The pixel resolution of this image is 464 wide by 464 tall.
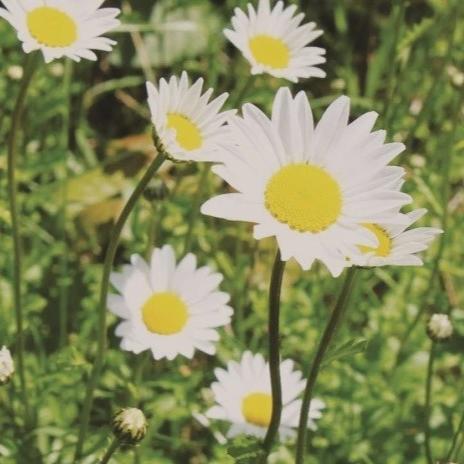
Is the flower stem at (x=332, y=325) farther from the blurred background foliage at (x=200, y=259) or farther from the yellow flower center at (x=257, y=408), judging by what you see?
the yellow flower center at (x=257, y=408)

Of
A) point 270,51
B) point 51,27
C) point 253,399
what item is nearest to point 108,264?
point 51,27

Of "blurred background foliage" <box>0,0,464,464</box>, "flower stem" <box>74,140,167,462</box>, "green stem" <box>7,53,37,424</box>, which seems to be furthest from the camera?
"blurred background foliage" <box>0,0,464,464</box>

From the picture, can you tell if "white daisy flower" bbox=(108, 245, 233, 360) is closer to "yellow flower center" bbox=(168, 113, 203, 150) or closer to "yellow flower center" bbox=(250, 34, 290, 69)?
"yellow flower center" bbox=(168, 113, 203, 150)

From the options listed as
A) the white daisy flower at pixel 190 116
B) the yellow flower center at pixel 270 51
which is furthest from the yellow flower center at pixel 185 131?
the yellow flower center at pixel 270 51

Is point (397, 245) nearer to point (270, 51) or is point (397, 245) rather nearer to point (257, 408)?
point (257, 408)

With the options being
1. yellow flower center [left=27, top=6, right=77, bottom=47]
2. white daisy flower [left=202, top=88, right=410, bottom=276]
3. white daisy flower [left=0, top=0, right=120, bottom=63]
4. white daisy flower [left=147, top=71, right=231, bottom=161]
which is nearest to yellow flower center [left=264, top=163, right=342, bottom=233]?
white daisy flower [left=202, top=88, right=410, bottom=276]
